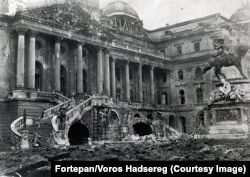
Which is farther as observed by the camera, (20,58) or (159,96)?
(159,96)

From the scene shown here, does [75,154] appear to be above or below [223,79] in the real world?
below

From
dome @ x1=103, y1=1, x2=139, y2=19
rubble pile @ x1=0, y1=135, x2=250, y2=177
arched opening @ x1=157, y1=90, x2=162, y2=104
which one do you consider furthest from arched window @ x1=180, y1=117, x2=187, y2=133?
rubble pile @ x1=0, y1=135, x2=250, y2=177

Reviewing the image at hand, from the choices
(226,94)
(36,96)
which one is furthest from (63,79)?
(226,94)

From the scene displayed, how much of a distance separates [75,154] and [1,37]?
22891 millimetres

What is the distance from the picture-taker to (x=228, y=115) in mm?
21484

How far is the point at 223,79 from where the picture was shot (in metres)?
22.3

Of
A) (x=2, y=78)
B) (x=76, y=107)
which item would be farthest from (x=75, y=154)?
(x=2, y=78)

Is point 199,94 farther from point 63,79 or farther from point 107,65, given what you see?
point 63,79

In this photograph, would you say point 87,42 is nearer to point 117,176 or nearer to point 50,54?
point 50,54

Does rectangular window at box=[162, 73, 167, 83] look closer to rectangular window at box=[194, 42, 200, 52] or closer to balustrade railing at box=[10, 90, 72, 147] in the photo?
rectangular window at box=[194, 42, 200, 52]

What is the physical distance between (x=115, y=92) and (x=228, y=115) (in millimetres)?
31872

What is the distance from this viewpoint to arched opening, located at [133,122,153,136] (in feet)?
141

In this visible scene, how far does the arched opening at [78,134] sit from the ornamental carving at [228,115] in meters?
16.2

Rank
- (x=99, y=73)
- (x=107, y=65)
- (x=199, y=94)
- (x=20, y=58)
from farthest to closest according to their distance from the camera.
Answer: (x=199, y=94) → (x=107, y=65) → (x=99, y=73) → (x=20, y=58)
